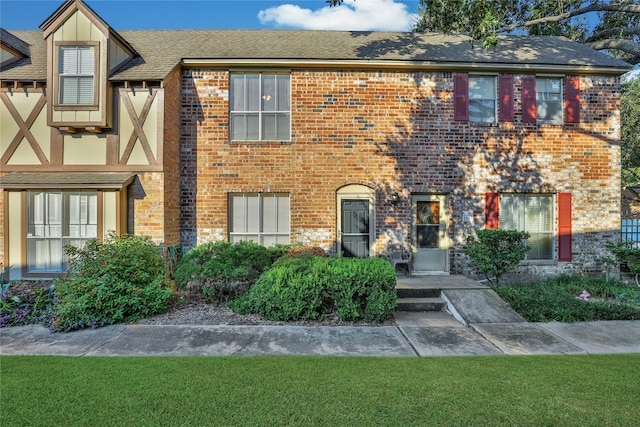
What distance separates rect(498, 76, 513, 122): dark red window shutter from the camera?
9.15m

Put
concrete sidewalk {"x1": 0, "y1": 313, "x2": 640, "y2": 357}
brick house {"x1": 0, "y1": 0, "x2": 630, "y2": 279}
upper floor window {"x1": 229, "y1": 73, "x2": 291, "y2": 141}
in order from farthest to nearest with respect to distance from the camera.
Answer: upper floor window {"x1": 229, "y1": 73, "x2": 291, "y2": 141}, brick house {"x1": 0, "y1": 0, "x2": 630, "y2": 279}, concrete sidewalk {"x1": 0, "y1": 313, "x2": 640, "y2": 357}

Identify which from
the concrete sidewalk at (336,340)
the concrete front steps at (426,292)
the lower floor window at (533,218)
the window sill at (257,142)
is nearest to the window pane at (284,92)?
the window sill at (257,142)

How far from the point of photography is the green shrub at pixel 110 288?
5.64 meters

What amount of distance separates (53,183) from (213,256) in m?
4.21

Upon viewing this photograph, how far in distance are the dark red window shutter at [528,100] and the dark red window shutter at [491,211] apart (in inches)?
90.8

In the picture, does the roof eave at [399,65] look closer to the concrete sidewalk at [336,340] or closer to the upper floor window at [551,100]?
the upper floor window at [551,100]

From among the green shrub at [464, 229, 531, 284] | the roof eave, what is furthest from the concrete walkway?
the roof eave

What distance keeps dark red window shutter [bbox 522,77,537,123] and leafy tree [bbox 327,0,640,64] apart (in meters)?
1.38

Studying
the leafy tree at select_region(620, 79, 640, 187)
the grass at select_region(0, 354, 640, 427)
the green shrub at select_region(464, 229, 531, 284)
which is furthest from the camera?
the leafy tree at select_region(620, 79, 640, 187)

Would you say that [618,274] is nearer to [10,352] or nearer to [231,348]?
[231,348]

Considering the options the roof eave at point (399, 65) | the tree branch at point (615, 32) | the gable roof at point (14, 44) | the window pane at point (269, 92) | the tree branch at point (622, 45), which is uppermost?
the tree branch at point (615, 32)

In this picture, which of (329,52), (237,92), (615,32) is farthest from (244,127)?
(615,32)

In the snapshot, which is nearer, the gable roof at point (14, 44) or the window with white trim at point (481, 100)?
the gable roof at point (14, 44)

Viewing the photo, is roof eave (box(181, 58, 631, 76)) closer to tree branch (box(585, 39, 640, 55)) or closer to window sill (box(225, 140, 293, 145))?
window sill (box(225, 140, 293, 145))
